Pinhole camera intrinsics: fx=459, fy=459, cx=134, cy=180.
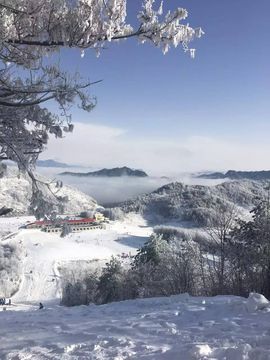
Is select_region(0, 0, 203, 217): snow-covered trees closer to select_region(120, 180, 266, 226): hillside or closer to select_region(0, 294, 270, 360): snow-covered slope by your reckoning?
select_region(0, 294, 270, 360): snow-covered slope

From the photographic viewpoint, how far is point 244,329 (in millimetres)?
5973

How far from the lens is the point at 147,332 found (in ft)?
20.0

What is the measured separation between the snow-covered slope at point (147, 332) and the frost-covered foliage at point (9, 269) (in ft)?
127

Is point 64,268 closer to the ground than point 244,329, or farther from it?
closer to the ground

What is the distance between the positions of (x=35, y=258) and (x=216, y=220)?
4778 centimetres

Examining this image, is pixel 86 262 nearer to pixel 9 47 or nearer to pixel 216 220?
pixel 216 220

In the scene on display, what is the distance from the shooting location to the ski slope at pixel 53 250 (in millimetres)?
45234

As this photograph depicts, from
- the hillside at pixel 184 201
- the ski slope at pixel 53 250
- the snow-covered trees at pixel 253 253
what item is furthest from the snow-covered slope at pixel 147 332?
the hillside at pixel 184 201

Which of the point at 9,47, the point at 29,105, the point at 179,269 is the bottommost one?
A: the point at 179,269

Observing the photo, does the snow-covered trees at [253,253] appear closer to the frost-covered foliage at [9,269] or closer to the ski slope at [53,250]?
the ski slope at [53,250]

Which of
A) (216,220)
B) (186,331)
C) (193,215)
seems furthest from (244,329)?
(193,215)

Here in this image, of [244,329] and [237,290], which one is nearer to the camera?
[244,329]

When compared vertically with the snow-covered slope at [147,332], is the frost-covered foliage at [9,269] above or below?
below

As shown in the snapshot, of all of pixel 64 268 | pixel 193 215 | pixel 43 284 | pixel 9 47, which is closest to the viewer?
pixel 9 47
